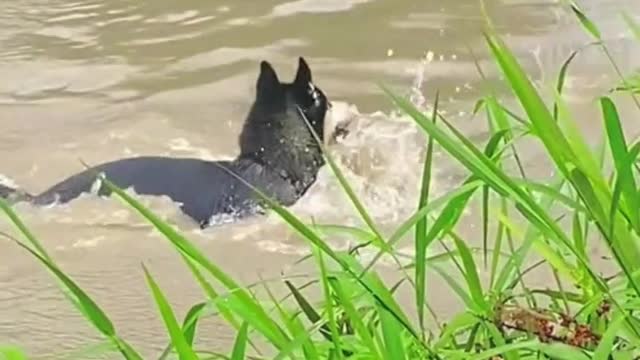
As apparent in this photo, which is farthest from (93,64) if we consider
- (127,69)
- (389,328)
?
(389,328)

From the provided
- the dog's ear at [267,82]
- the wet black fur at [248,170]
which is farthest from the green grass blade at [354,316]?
the dog's ear at [267,82]

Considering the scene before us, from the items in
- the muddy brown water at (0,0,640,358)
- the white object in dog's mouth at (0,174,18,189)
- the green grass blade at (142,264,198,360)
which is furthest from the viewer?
the white object in dog's mouth at (0,174,18,189)

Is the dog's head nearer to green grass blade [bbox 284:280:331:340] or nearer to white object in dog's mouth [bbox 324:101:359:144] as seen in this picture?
white object in dog's mouth [bbox 324:101:359:144]

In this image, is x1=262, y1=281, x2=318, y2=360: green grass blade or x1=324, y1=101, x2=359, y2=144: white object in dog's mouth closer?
x1=262, y1=281, x2=318, y2=360: green grass blade

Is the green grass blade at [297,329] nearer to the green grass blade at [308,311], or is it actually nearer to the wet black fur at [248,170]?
the green grass blade at [308,311]

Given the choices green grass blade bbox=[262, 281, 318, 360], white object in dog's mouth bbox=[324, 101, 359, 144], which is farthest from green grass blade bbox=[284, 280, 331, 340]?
white object in dog's mouth bbox=[324, 101, 359, 144]

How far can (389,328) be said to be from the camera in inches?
73.2

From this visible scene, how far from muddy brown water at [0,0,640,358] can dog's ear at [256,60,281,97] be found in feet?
1.12

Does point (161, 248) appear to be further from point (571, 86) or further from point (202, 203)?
point (571, 86)

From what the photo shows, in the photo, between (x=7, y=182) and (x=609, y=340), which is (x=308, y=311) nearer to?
(x=609, y=340)

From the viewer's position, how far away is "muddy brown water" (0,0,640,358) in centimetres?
427

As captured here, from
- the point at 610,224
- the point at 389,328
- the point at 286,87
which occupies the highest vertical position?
the point at 610,224

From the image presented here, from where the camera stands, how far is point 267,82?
4891mm

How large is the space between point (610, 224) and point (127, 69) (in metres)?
4.75
